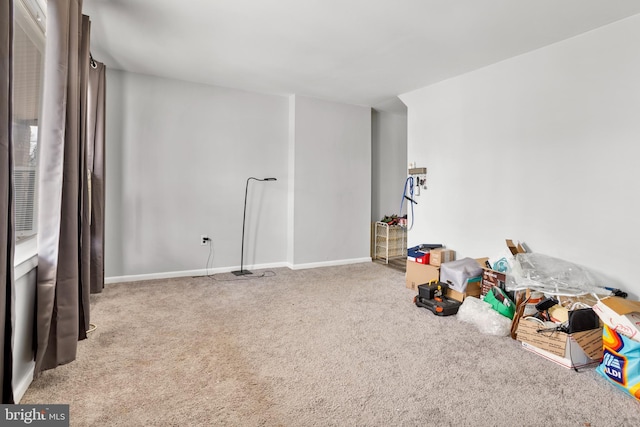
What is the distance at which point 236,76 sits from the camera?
13.5 ft

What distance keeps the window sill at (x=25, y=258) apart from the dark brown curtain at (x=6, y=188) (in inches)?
16.2

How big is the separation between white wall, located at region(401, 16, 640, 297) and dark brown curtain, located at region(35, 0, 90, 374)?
144 inches

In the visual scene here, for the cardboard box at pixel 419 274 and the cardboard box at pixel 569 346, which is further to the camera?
the cardboard box at pixel 419 274

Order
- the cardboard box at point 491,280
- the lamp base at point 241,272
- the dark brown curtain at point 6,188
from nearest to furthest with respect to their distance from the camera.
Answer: the dark brown curtain at point 6,188 → the cardboard box at point 491,280 → the lamp base at point 241,272

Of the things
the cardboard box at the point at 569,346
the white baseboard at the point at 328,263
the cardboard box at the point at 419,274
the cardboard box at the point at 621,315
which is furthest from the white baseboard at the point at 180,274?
the cardboard box at the point at 621,315

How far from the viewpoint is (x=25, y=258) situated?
5.87ft

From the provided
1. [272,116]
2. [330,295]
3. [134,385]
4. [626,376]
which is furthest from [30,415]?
[272,116]

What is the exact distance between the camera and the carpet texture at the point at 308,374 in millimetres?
1706

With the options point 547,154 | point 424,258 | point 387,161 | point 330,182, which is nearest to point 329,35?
point 547,154

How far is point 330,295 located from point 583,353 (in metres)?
2.19

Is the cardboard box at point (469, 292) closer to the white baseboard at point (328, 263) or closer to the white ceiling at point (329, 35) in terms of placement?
the white baseboard at point (328, 263)

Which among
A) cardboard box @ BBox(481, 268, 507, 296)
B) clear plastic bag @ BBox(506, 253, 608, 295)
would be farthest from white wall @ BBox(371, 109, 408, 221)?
clear plastic bag @ BBox(506, 253, 608, 295)

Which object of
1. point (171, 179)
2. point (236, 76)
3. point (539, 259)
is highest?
point (236, 76)

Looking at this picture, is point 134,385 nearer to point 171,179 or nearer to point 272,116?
point 171,179
